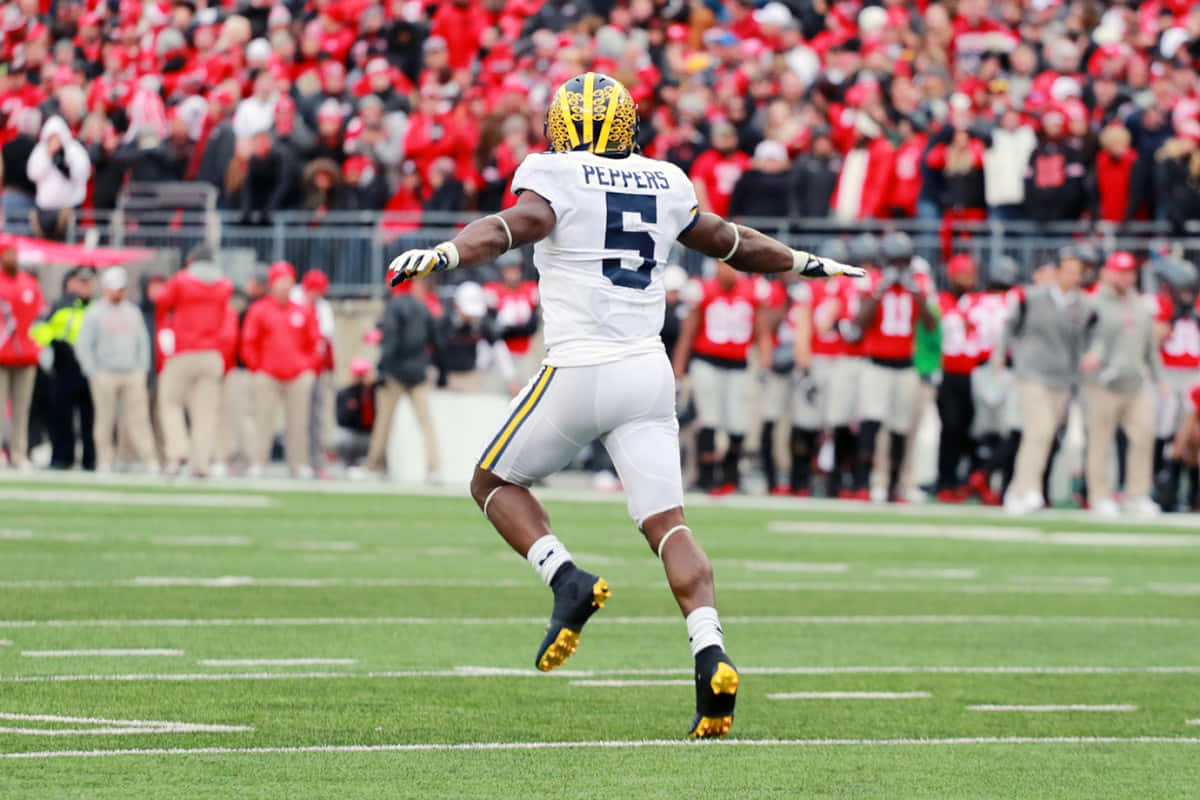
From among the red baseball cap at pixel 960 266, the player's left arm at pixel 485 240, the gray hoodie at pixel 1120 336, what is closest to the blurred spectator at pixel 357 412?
the red baseball cap at pixel 960 266

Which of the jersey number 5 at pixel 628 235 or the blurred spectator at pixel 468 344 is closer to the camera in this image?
the jersey number 5 at pixel 628 235

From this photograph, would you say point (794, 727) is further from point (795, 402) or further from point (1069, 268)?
point (795, 402)

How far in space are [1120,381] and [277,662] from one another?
1302 centimetres

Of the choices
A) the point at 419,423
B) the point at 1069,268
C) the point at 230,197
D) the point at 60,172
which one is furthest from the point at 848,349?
the point at 60,172

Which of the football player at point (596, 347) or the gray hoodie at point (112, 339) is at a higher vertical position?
the football player at point (596, 347)

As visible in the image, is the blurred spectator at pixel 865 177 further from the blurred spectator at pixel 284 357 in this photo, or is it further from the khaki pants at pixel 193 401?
the khaki pants at pixel 193 401

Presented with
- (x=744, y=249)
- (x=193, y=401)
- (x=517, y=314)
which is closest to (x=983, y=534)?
(x=517, y=314)

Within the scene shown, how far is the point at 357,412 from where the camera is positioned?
24328 mm

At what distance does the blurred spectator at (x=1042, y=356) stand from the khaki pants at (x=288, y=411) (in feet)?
23.5

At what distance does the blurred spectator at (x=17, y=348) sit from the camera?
23922 millimetres

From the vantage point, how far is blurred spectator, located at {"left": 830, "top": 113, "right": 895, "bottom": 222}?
23203mm

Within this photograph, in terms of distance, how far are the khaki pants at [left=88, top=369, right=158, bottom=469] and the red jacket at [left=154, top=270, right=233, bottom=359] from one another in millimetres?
519

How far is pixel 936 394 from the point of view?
2203 centimetres

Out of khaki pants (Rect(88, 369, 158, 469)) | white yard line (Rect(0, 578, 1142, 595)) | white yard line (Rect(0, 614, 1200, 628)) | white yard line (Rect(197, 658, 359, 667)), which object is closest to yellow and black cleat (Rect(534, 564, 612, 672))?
white yard line (Rect(197, 658, 359, 667))
